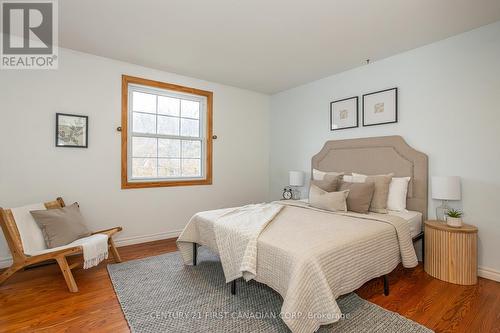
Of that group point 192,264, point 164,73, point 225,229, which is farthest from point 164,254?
point 164,73

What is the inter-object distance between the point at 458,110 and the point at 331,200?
5.32 feet

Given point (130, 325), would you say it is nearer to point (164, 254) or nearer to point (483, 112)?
point (164, 254)

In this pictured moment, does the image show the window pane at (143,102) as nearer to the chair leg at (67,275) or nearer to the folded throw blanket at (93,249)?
the folded throw blanket at (93,249)

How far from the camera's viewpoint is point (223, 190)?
14.3 ft

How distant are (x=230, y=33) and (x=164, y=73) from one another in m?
1.54

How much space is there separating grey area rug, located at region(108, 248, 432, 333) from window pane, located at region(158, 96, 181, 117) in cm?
230

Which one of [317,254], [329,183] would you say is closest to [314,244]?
[317,254]

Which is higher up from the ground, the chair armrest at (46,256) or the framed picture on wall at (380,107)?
the framed picture on wall at (380,107)

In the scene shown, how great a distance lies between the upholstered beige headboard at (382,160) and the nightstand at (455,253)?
46cm

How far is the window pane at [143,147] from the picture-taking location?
358 cm

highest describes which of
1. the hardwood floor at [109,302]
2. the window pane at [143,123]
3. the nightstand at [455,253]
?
the window pane at [143,123]

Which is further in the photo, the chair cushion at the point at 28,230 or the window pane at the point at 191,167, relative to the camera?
the window pane at the point at 191,167

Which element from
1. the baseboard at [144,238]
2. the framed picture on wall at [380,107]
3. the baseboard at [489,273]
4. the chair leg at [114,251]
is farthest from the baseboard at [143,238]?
the baseboard at [489,273]

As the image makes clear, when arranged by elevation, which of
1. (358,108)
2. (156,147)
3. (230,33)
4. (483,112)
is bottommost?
(156,147)
